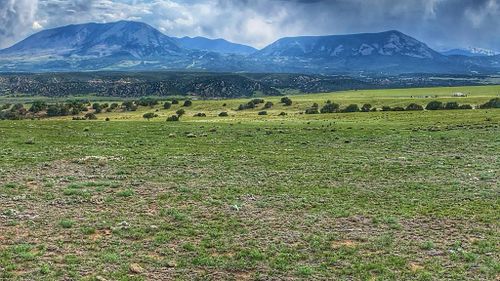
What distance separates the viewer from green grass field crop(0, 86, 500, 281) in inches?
592

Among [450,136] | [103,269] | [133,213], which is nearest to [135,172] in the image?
[133,213]

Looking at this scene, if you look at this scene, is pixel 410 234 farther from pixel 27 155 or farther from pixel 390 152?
pixel 27 155

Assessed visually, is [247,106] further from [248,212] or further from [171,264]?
[171,264]

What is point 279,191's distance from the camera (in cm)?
2564

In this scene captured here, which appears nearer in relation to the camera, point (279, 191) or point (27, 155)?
point (279, 191)

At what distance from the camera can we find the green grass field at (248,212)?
15047mm

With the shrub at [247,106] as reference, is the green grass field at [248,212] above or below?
above

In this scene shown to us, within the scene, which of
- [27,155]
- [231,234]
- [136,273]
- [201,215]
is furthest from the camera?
[27,155]

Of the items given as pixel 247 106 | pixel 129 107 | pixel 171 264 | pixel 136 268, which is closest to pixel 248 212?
pixel 171 264

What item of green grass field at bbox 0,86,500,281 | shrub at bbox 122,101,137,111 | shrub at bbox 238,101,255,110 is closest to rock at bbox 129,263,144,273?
green grass field at bbox 0,86,500,281

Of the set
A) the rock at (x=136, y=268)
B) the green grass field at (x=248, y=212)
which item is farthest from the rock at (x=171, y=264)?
the rock at (x=136, y=268)

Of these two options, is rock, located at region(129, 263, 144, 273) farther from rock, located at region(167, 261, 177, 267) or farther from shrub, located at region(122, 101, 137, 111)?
shrub, located at region(122, 101, 137, 111)

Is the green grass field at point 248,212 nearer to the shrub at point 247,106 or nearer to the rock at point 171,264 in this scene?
the rock at point 171,264

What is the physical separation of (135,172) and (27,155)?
10.7m
